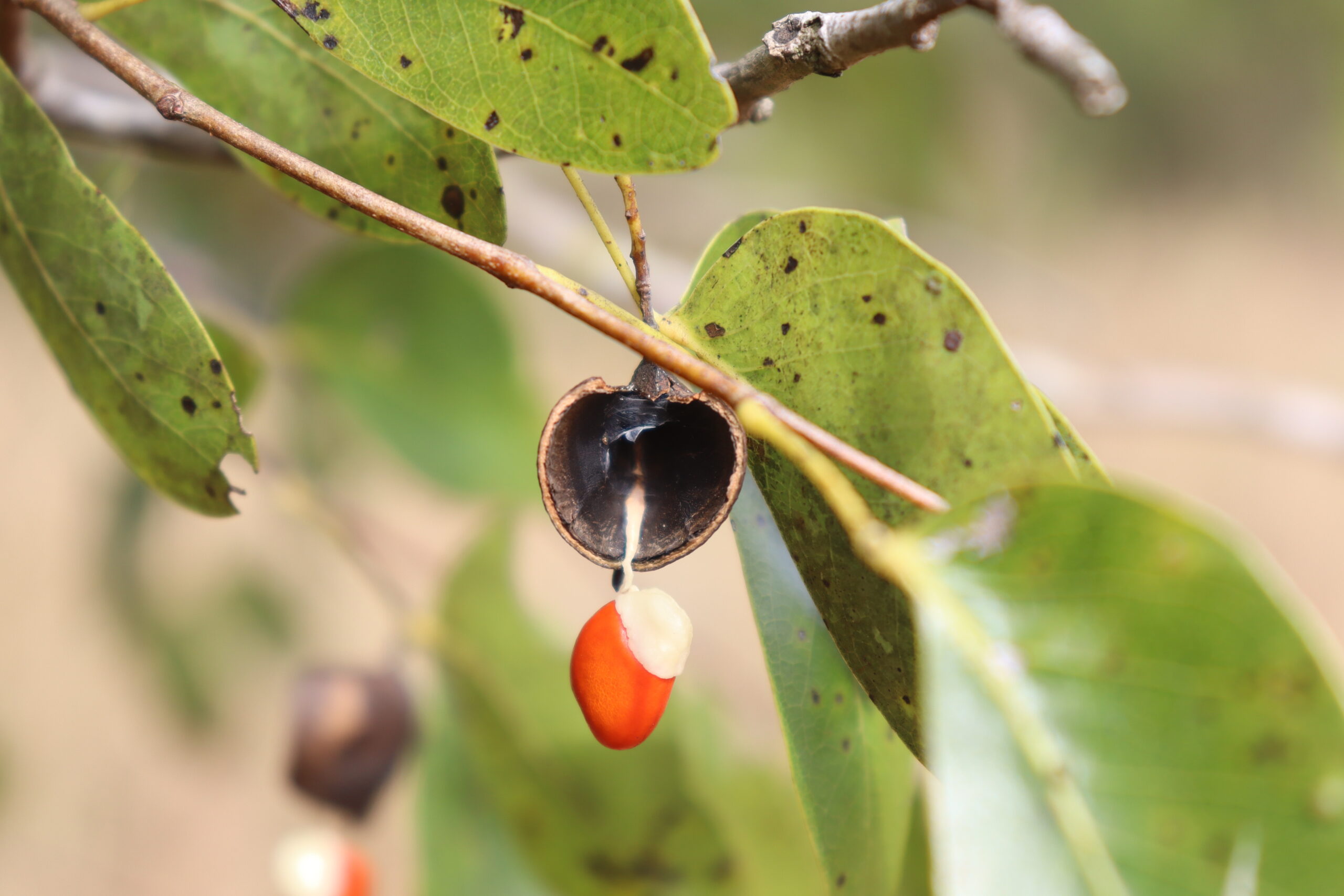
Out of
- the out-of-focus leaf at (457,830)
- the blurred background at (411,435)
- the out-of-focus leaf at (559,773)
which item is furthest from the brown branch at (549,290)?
the out-of-focus leaf at (457,830)

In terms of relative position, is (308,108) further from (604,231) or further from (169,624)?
(169,624)

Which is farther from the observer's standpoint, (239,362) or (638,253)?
(239,362)

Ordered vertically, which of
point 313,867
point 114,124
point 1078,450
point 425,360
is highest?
point 425,360

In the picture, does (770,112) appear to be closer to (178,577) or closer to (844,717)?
(844,717)

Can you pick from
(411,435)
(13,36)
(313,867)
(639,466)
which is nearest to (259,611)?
(411,435)

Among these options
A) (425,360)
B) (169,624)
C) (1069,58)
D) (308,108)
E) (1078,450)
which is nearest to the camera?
(1069,58)

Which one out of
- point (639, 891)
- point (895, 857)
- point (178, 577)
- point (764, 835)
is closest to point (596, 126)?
point (895, 857)

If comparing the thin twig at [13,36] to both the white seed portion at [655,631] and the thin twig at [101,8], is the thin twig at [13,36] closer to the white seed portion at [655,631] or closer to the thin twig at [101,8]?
the thin twig at [101,8]
